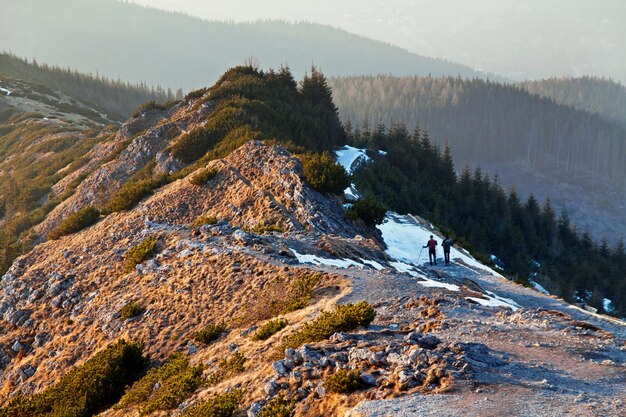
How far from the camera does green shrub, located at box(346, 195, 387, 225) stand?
26.6 m

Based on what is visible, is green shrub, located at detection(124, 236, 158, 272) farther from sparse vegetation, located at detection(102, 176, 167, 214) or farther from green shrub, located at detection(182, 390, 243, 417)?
green shrub, located at detection(182, 390, 243, 417)

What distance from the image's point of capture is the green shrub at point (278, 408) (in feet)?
28.8

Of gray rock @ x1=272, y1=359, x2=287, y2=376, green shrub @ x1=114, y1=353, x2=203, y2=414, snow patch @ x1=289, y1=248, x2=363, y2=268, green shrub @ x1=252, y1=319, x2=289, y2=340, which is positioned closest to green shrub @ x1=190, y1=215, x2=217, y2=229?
snow patch @ x1=289, y1=248, x2=363, y2=268

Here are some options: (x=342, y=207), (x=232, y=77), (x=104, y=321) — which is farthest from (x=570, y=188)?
(x=104, y=321)

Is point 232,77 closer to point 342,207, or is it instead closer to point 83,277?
point 342,207

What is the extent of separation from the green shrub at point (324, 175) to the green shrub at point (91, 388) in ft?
43.5

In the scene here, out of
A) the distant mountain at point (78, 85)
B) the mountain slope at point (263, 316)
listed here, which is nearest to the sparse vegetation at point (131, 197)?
the mountain slope at point (263, 316)

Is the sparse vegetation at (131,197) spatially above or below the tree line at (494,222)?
above

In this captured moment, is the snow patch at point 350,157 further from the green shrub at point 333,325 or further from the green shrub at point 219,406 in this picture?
the green shrub at point 219,406

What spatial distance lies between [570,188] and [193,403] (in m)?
210

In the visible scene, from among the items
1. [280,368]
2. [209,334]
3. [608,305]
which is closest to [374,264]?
[209,334]

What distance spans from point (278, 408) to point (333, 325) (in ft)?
8.30

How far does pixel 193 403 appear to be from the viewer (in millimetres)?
10711

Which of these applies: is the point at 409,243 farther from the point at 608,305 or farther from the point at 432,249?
the point at 608,305
